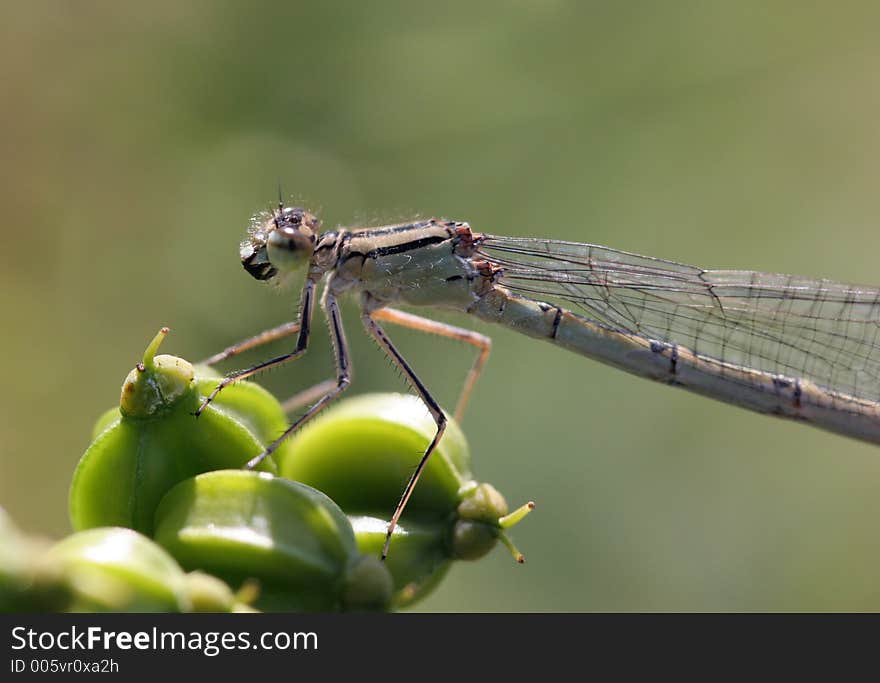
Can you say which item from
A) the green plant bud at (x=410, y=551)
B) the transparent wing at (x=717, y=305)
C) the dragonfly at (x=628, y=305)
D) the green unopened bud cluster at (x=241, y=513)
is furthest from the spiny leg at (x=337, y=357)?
the transparent wing at (x=717, y=305)

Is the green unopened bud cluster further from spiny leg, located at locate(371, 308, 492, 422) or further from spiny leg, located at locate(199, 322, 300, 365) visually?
spiny leg, located at locate(371, 308, 492, 422)

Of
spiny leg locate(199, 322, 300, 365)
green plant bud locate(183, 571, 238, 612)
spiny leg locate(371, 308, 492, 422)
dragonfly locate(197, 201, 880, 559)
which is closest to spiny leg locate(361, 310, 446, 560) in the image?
dragonfly locate(197, 201, 880, 559)

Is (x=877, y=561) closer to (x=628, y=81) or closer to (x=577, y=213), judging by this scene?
A: (x=577, y=213)

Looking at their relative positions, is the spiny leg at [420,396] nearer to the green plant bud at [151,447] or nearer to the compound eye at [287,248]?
the green plant bud at [151,447]

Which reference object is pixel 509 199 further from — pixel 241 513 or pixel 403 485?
pixel 241 513

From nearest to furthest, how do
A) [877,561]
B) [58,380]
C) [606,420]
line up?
[58,380] → [877,561] → [606,420]

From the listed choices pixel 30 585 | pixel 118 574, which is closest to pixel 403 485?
pixel 118 574

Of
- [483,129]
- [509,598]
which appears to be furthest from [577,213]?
[509,598]
